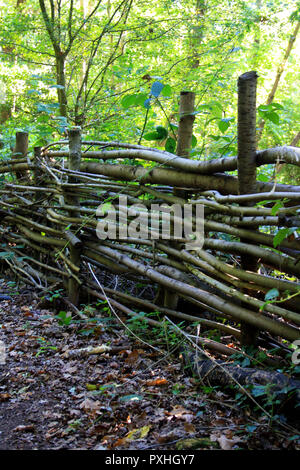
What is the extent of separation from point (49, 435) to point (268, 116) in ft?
5.88

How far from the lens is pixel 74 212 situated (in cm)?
304

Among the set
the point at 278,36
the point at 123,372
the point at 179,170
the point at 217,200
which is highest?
the point at 278,36

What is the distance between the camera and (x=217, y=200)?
74.5 inches

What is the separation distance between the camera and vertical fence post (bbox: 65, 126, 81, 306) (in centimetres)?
289

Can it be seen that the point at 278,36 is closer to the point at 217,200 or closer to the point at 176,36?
the point at 176,36

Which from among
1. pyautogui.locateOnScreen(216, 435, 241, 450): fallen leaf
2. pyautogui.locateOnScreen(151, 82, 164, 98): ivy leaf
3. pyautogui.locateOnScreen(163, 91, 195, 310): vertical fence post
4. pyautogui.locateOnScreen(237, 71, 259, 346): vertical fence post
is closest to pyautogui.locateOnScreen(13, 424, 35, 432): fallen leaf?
pyautogui.locateOnScreen(216, 435, 241, 450): fallen leaf

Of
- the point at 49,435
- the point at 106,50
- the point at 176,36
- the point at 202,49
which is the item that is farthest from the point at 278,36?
the point at 49,435

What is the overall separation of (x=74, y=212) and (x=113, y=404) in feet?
5.58

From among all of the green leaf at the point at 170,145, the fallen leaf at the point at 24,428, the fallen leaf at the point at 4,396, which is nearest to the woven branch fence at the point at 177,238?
the green leaf at the point at 170,145

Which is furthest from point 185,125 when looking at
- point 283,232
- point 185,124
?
point 283,232

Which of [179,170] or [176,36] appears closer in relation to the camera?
[179,170]

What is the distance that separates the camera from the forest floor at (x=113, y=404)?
4.63ft

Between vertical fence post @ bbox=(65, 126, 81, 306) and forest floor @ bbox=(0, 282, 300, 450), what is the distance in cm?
52
